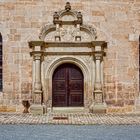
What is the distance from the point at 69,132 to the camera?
36.5 feet

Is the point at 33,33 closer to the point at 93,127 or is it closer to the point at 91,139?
the point at 93,127

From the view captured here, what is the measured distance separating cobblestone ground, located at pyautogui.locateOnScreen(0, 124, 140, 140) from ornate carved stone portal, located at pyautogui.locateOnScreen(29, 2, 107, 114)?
16.1ft

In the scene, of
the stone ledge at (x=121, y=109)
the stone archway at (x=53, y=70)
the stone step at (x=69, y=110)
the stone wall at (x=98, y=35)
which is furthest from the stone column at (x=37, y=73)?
the stone ledge at (x=121, y=109)

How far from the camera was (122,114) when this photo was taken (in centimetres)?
1703

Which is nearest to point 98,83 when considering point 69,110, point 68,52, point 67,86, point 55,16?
point 67,86

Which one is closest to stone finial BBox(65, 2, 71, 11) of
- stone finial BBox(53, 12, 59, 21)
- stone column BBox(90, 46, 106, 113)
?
stone finial BBox(53, 12, 59, 21)

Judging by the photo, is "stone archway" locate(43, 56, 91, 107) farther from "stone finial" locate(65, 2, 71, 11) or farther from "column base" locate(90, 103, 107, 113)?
"stone finial" locate(65, 2, 71, 11)

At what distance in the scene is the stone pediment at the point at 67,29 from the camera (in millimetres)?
17609

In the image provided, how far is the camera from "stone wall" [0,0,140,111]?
17.5m

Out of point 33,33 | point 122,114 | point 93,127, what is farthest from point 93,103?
point 93,127

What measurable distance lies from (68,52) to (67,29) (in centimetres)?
100

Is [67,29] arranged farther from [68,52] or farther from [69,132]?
[69,132]

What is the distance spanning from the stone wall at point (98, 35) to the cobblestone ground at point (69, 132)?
4884 mm

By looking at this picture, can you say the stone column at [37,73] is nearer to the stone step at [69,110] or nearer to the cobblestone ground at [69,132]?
the stone step at [69,110]
